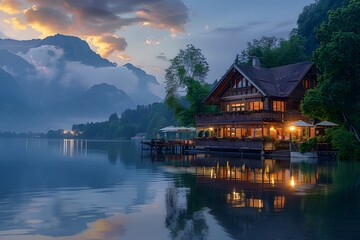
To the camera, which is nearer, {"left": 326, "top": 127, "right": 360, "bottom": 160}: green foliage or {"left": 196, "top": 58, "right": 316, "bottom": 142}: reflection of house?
{"left": 326, "top": 127, "right": 360, "bottom": 160}: green foliage

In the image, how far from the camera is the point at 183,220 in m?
13.2

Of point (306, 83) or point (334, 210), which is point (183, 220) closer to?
point (334, 210)

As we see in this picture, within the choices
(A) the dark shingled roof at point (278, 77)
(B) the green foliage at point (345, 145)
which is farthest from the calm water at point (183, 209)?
(A) the dark shingled roof at point (278, 77)

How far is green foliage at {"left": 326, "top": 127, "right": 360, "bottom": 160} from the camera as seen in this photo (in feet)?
139

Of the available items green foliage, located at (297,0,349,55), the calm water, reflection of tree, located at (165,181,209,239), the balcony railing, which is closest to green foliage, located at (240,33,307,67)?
green foliage, located at (297,0,349,55)

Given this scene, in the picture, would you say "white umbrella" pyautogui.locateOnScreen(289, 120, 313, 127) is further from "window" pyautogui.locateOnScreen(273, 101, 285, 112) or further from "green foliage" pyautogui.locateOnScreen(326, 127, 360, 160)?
"window" pyautogui.locateOnScreen(273, 101, 285, 112)

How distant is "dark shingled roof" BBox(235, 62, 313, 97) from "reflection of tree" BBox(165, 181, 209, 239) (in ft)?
126

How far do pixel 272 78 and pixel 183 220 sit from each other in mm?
48116

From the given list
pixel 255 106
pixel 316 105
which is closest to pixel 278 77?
pixel 255 106

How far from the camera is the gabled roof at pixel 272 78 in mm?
53844

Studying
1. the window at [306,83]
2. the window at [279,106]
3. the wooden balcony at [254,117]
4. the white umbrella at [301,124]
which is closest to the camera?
the white umbrella at [301,124]

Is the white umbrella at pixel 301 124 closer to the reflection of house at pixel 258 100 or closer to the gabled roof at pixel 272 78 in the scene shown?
the reflection of house at pixel 258 100

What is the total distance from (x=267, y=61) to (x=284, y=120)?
2420cm

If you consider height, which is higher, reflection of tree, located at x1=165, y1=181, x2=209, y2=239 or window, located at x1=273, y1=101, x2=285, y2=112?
window, located at x1=273, y1=101, x2=285, y2=112
